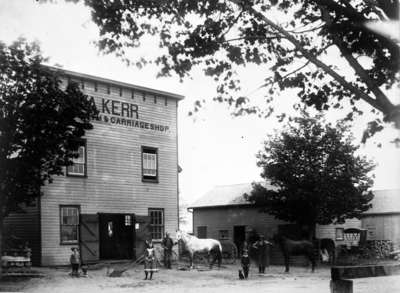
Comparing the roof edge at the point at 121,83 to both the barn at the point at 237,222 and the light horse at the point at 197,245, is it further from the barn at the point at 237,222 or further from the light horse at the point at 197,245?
the barn at the point at 237,222

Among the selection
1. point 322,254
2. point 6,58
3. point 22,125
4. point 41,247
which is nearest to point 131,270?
point 41,247

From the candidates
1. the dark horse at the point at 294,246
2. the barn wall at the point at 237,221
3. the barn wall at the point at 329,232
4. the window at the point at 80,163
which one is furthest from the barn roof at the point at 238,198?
the window at the point at 80,163

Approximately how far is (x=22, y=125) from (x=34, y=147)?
801 mm

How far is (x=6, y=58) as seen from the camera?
60.7ft

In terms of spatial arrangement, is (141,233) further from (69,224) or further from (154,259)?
(154,259)

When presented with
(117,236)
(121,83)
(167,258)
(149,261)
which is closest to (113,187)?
(117,236)

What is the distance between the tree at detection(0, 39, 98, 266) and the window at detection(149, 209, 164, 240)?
977 cm

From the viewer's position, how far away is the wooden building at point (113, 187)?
81.0 ft

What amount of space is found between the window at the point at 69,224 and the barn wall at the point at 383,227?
2413cm

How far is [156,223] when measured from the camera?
2923cm

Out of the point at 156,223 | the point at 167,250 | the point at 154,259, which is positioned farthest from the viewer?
the point at 156,223

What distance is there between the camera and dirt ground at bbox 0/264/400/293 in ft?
58.1

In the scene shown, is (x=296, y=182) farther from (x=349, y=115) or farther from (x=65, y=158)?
(x=349, y=115)

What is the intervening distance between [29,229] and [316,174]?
49.6 feet
